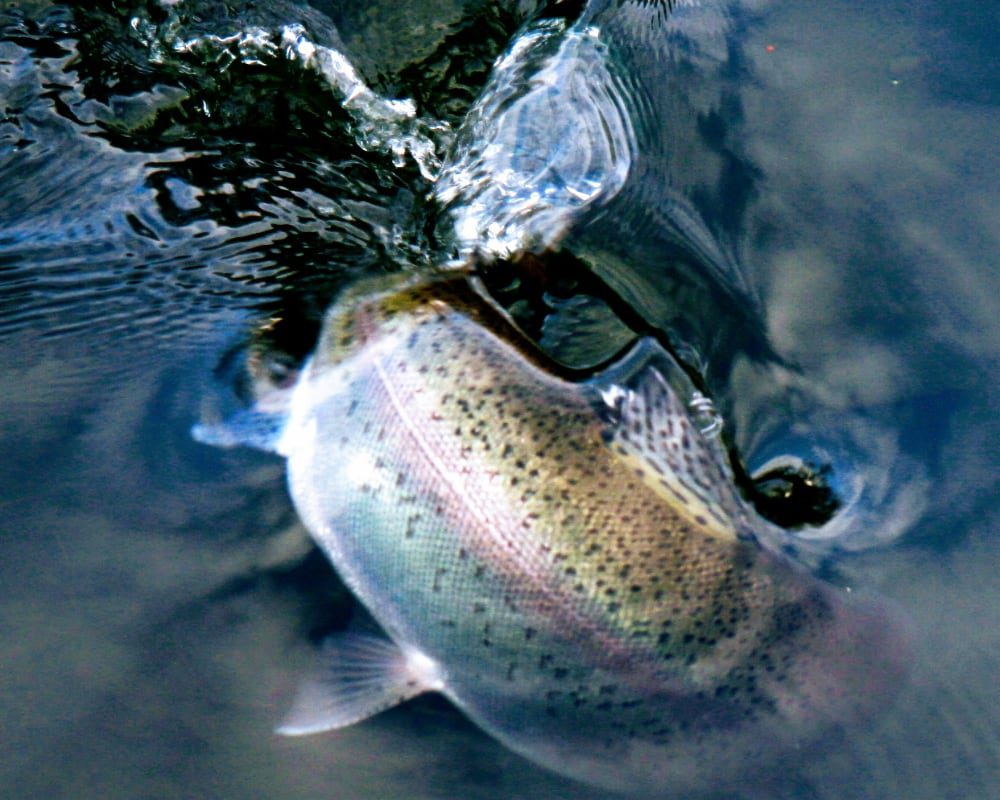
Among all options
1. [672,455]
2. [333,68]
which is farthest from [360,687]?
[333,68]

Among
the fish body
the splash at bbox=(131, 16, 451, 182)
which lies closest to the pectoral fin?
the fish body

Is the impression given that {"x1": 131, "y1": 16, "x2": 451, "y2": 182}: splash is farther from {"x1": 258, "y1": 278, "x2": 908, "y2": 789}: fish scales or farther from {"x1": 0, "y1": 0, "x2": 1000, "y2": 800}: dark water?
{"x1": 258, "y1": 278, "x2": 908, "y2": 789}: fish scales

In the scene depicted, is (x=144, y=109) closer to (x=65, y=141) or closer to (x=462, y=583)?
(x=65, y=141)

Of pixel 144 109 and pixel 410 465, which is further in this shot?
pixel 144 109

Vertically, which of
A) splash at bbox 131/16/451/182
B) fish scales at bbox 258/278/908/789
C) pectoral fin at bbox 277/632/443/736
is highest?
splash at bbox 131/16/451/182

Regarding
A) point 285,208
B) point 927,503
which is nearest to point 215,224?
point 285,208

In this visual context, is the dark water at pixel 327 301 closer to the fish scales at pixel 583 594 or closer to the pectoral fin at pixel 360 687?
the pectoral fin at pixel 360 687
